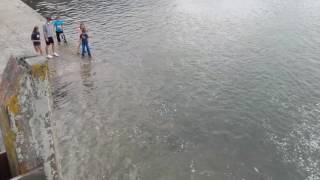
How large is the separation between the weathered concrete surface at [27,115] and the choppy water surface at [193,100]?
2.92 metres

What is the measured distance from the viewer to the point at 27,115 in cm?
425

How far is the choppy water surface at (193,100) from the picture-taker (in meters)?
10.4

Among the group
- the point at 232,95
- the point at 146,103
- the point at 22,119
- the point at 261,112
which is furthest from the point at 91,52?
the point at 22,119

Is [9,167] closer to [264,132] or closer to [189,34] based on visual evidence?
[264,132]

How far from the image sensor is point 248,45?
19.6 meters

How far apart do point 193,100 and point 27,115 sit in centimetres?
1024

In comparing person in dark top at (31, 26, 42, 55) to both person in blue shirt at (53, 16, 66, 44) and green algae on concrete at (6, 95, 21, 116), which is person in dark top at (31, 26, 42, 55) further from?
green algae on concrete at (6, 95, 21, 116)

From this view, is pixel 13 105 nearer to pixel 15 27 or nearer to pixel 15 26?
pixel 15 27

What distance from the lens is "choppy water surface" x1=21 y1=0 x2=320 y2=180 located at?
10.4 meters

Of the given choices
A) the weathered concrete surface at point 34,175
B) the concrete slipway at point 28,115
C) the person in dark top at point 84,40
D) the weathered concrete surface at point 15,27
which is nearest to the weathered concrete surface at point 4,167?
the concrete slipway at point 28,115

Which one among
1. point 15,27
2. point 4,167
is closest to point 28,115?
point 4,167

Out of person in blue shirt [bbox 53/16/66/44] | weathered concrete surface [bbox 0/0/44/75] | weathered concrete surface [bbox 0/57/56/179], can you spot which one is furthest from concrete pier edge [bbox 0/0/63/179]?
person in blue shirt [bbox 53/16/66/44]

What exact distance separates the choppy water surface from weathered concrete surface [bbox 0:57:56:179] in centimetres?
292

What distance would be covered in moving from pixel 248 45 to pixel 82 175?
43.9ft
